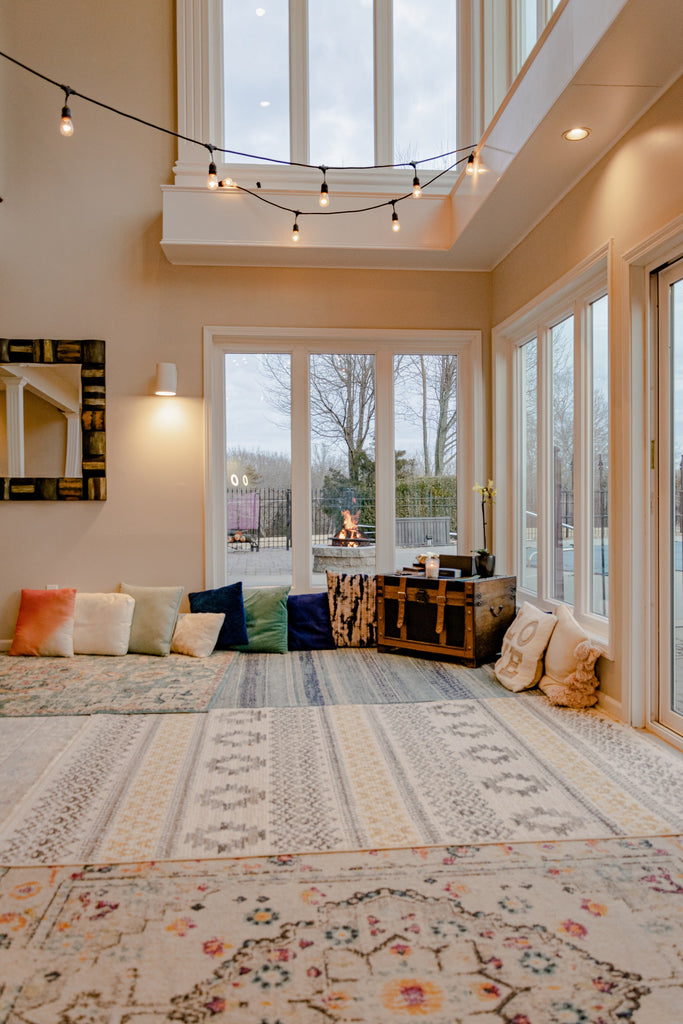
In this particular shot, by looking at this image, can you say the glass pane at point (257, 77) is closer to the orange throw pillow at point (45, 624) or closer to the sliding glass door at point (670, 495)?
the sliding glass door at point (670, 495)

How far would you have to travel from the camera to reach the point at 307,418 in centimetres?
512

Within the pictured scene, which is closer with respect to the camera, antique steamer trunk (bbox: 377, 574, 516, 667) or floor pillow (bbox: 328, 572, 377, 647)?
antique steamer trunk (bbox: 377, 574, 516, 667)

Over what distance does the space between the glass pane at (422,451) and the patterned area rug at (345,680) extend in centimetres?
102

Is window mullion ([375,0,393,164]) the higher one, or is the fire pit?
window mullion ([375,0,393,164])

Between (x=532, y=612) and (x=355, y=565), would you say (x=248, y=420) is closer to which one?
(x=355, y=565)

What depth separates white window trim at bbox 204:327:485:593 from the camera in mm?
4961

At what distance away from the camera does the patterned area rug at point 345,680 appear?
143 inches

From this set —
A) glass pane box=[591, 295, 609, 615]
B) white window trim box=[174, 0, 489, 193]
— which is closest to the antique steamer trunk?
glass pane box=[591, 295, 609, 615]

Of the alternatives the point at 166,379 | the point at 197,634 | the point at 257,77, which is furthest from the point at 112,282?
the point at 197,634

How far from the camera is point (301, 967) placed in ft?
5.09

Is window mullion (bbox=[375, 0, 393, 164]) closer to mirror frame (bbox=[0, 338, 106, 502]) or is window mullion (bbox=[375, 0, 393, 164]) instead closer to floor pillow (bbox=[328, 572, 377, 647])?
mirror frame (bbox=[0, 338, 106, 502])

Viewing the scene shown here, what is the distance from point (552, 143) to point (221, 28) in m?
2.97

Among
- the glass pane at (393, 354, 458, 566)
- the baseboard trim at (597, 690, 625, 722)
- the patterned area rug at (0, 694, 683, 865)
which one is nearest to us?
the patterned area rug at (0, 694, 683, 865)

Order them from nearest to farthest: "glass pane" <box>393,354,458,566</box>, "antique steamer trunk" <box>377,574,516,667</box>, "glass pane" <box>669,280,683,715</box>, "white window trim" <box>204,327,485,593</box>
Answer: "glass pane" <box>669,280,683,715</box> < "antique steamer trunk" <box>377,574,516,667</box> < "white window trim" <box>204,327,485,593</box> < "glass pane" <box>393,354,458,566</box>
